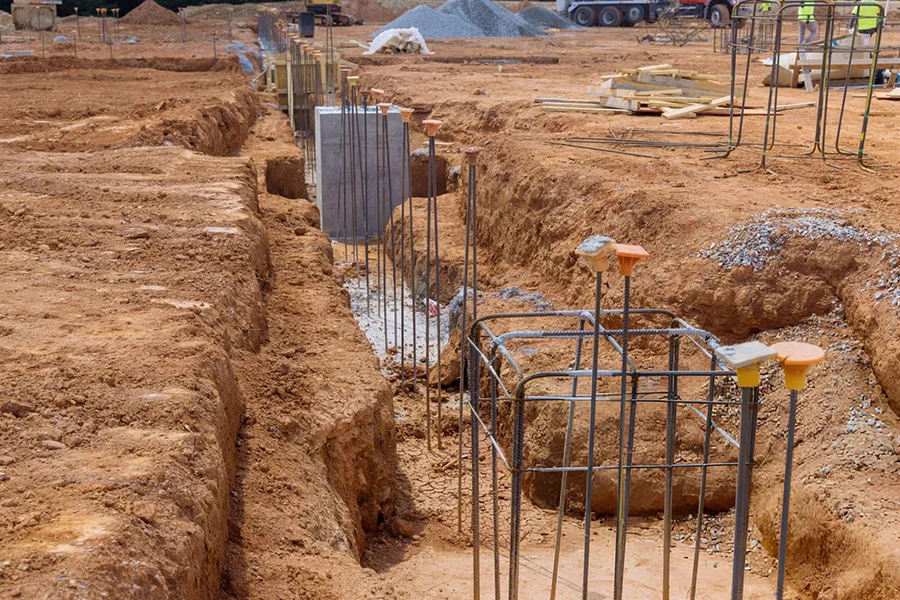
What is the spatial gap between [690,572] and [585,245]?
3637mm

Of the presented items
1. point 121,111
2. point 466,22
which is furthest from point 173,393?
point 466,22

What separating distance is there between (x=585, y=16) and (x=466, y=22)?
7.91m

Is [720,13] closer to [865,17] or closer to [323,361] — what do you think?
[865,17]

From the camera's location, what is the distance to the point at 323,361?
22.6 ft

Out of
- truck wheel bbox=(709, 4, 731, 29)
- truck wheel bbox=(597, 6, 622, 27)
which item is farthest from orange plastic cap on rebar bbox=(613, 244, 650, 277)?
truck wheel bbox=(597, 6, 622, 27)

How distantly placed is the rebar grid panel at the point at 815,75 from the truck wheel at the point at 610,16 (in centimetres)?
1913

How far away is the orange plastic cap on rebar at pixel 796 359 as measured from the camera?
2.64 meters

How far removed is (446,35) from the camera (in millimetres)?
36125

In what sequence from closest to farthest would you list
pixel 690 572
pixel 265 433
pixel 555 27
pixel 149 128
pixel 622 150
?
1. pixel 265 433
2. pixel 690 572
3. pixel 622 150
4. pixel 149 128
5. pixel 555 27

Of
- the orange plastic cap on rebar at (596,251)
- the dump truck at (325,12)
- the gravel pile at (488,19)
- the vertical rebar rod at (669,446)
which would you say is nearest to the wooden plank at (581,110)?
the vertical rebar rod at (669,446)

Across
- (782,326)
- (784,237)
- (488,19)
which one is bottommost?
(782,326)

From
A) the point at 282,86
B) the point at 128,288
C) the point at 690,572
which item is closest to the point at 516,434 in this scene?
the point at 690,572

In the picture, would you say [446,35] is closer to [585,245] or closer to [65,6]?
[65,6]

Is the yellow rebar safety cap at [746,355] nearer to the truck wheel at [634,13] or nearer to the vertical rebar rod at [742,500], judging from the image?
the vertical rebar rod at [742,500]
